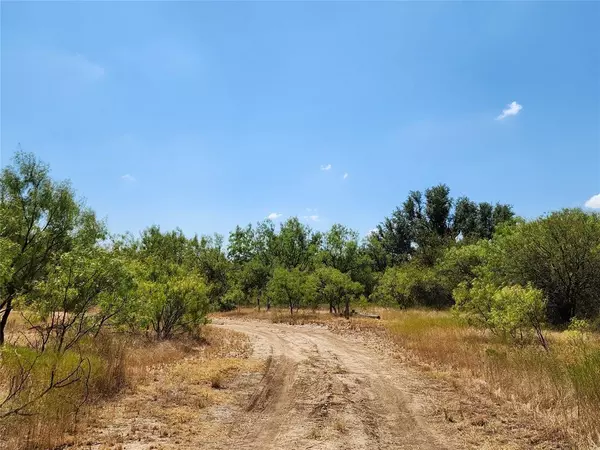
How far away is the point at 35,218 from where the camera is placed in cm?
1520

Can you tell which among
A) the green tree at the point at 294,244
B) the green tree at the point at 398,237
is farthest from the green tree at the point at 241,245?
the green tree at the point at 398,237

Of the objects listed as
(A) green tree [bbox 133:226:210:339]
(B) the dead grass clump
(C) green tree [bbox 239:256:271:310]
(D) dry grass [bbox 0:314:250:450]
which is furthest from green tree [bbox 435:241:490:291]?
(D) dry grass [bbox 0:314:250:450]

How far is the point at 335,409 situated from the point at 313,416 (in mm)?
632

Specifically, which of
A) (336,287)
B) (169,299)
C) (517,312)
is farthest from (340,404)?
(336,287)

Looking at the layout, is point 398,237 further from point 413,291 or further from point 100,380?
point 100,380

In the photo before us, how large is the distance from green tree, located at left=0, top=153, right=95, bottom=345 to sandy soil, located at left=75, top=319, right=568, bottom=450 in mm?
7245

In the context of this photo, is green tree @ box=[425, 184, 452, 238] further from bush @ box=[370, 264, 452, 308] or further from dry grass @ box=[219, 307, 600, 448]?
dry grass @ box=[219, 307, 600, 448]

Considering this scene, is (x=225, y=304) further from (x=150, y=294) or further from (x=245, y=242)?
(x=150, y=294)

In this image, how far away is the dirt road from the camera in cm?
633

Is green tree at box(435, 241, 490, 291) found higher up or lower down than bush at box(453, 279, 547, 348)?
higher up

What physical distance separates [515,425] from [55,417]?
7.77 m

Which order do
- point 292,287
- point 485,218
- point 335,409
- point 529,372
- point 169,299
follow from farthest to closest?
point 485,218 < point 292,287 < point 169,299 < point 529,372 < point 335,409

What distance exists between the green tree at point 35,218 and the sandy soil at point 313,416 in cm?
724

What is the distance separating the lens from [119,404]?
801 cm
